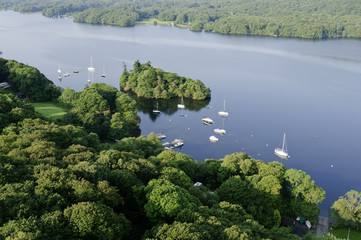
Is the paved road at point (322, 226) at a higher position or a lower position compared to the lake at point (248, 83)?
lower

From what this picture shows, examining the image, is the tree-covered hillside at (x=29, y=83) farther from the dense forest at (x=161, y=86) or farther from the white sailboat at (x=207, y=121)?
the white sailboat at (x=207, y=121)

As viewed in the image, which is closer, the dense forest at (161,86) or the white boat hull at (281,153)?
the white boat hull at (281,153)

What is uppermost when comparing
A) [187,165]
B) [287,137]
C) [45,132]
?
[45,132]

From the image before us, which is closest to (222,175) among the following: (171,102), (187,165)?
(187,165)

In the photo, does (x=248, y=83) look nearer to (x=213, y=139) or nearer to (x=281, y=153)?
(x=213, y=139)

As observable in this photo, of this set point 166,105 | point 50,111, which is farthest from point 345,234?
point 166,105

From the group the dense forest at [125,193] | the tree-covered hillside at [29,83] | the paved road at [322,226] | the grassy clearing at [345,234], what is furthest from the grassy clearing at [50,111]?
the grassy clearing at [345,234]

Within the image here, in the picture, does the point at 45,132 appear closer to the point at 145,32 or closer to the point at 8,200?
the point at 8,200
